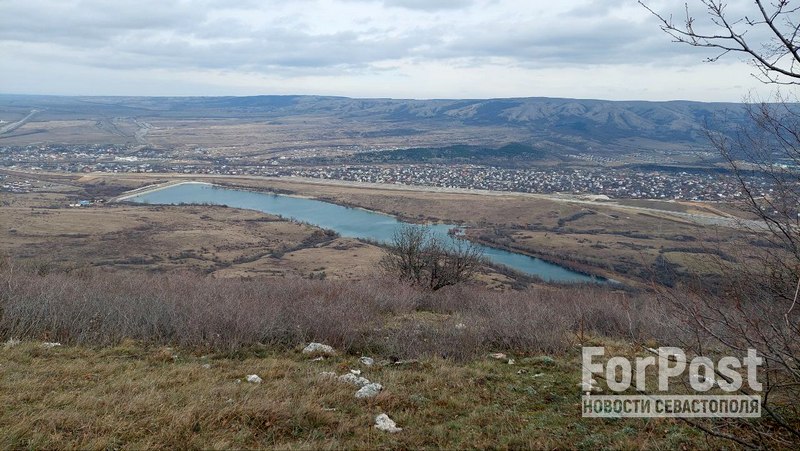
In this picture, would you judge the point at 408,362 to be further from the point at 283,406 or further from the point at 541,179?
the point at 541,179

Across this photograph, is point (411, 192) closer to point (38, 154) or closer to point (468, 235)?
point (468, 235)

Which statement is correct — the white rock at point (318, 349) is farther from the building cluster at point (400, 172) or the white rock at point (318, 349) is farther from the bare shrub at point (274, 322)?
the building cluster at point (400, 172)

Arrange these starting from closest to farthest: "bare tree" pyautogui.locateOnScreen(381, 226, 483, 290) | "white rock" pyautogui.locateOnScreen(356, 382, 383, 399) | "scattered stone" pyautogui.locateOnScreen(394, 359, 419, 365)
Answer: "white rock" pyautogui.locateOnScreen(356, 382, 383, 399) → "scattered stone" pyautogui.locateOnScreen(394, 359, 419, 365) → "bare tree" pyautogui.locateOnScreen(381, 226, 483, 290)

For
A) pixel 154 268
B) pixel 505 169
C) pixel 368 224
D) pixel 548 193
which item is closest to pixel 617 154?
pixel 505 169

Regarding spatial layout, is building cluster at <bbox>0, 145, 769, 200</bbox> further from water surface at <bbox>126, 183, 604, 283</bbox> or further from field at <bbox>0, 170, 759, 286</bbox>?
water surface at <bbox>126, 183, 604, 283</bbox>

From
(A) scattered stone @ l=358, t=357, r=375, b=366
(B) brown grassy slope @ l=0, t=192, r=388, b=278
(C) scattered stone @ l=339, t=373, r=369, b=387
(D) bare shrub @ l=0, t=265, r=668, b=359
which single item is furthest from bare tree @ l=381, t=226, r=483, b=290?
(C) scattered stone @ l=339, t=373, r=369, b=387

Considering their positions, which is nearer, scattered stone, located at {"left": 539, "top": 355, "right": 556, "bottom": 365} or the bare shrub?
scattered stone, located at {"left": 539, "top": 355, "right": 556, "bottom": 365}
